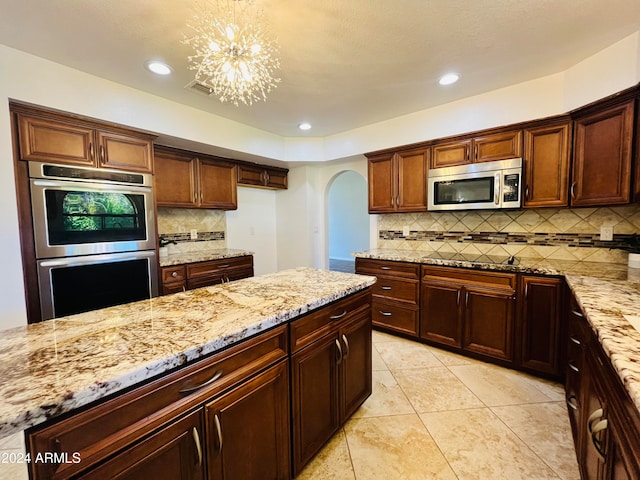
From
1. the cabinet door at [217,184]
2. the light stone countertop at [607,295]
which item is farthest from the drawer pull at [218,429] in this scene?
the cabinet door at [217,184]

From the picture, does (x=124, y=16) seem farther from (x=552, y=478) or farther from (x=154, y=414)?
(x=552, y=478)

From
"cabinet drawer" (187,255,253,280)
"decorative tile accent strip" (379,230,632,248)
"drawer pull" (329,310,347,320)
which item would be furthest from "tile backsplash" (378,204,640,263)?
"drawer pull" (329,310,347,320)

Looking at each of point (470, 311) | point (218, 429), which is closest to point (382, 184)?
point (470, 311)

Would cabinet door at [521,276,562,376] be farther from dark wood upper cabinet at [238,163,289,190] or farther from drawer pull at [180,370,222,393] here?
dark wood upper cabinet at [238,163,289,190]

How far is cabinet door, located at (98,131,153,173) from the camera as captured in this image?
234 cm

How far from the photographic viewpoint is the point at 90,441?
2.31 feet

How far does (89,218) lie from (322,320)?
6.95 feet

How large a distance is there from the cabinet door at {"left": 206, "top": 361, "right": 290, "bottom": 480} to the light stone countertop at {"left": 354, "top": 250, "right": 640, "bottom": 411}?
1130mm

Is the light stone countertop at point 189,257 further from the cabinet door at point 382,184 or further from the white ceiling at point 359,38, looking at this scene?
the cabinet door at point 382,184

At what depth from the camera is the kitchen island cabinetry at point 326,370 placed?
4.36 feet

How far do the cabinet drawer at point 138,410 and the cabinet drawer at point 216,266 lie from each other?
2165 mm

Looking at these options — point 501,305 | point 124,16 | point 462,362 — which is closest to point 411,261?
point 501,305

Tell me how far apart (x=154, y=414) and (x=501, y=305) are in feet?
8.40

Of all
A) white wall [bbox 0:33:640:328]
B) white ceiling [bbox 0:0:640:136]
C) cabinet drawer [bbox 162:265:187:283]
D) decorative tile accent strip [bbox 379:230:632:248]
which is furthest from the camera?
cabinet drawer [bbox 162:265:187:283]
